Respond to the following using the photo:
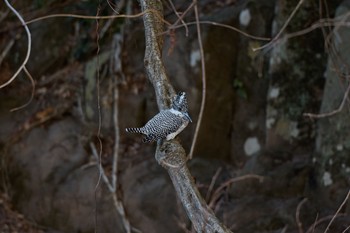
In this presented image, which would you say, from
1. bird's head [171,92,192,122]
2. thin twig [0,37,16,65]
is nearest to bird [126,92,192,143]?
bird's head [171,92,192,122]

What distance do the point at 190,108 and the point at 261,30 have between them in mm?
1047

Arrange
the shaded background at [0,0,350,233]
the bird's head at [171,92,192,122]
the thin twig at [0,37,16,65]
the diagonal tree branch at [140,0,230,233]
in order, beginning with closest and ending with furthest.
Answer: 1. the diagonal tree branch at [140,0,230,233]
2. the bird's head at [171,92,192,122]
3. the shaded background at [0,0,350,233]
4. the thin twig at [0,37,16,65]

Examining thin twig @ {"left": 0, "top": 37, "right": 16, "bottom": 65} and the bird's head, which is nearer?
the bird's head

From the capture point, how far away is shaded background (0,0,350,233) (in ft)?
18.9

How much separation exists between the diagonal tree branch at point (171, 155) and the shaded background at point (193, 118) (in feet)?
5.92

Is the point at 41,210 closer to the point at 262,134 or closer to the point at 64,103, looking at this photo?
the point at 64,103

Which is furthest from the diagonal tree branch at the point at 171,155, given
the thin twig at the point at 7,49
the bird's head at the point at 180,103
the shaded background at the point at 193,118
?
the thin twig at the point at 7,49

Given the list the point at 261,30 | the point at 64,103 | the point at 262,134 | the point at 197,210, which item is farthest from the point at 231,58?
the point at 197,210

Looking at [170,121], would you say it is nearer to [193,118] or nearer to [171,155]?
[171,155]

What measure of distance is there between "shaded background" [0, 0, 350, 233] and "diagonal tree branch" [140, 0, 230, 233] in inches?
71.1

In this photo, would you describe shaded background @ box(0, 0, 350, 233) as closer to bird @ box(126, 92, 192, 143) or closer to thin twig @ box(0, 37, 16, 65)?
thin twig @ box(0, 37, 16, 65)

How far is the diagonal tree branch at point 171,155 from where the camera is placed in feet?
8.93

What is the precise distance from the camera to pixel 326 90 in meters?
5.75

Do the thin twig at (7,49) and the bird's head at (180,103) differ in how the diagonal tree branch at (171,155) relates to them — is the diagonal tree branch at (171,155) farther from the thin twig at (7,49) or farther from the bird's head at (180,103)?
the thin twig at (7,49)
